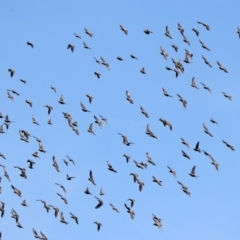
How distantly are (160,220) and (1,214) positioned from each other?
15.8 meters

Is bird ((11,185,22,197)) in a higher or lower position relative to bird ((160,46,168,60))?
lower

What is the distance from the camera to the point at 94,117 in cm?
12225

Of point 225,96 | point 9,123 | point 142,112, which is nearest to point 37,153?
point 9,123

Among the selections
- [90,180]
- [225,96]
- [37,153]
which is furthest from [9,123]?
[225,96]

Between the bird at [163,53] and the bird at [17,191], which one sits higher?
the bird at [163,53]

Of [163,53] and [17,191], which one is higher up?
[163,53]

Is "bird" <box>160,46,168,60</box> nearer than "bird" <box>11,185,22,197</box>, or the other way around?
"bird" <box>160,46,168,60</box>

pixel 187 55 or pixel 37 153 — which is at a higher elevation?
pixel 187 55

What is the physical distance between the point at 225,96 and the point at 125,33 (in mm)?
12804

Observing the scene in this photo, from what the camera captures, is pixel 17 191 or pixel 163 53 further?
pixel 17 191

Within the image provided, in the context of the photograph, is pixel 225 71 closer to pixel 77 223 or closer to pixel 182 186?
pixel 182 186

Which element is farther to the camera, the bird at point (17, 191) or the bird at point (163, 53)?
the bird at point (17, 191)

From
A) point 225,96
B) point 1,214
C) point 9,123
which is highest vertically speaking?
point 225,96

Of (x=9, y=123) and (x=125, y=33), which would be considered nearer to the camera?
(x=125, y=33)
